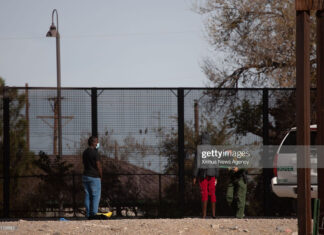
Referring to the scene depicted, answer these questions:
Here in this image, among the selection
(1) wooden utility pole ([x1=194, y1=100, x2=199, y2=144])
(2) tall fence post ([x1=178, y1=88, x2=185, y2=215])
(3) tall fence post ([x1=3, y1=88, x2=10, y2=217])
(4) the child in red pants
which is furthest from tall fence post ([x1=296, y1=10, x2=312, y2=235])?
(3) tall fence post ([x1=3, y1=88, x2=10, y2=217])

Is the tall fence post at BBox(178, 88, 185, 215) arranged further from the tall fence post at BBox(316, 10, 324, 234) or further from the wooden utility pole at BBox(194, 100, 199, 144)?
the tall fence post at BBox(316, 10, 324, 234)

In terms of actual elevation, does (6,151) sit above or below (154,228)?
above

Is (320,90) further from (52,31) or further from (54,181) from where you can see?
(52,31)

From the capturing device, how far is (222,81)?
1830 cm

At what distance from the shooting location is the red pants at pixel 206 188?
12.9 meters

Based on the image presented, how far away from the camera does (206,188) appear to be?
42.3 ft

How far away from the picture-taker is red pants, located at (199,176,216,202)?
42.2ft

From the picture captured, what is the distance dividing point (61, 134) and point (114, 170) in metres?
1.40

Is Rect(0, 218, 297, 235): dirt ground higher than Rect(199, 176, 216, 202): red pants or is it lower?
lower

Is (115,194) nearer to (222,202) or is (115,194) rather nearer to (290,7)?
(222,202)

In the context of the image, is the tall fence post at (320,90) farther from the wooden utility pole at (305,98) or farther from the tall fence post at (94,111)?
the tall fence post at (94,111)

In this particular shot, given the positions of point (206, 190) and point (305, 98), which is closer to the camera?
point (305, 98)

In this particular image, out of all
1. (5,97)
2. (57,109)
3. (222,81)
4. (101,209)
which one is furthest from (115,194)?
(222,81)

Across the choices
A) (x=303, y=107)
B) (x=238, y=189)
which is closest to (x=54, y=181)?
(x=238, y=189)
